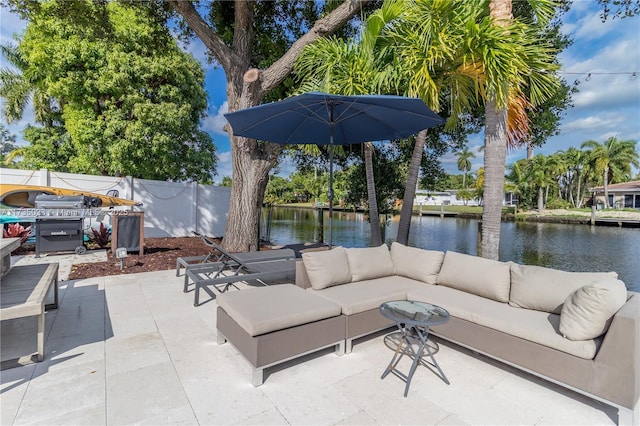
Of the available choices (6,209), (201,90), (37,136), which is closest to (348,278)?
(6,209)

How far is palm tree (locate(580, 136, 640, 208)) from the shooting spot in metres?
30.8

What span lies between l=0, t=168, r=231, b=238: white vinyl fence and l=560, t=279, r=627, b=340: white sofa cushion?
916cm

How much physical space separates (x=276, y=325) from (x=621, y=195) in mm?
43043

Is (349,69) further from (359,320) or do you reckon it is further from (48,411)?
(48,411)

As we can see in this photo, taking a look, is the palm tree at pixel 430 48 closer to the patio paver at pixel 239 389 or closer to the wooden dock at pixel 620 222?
the patio paver at pixel 239 389

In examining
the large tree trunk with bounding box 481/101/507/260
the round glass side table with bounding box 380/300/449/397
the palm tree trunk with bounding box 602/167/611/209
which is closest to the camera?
the round glass side table with bounding box 380/300/449/397

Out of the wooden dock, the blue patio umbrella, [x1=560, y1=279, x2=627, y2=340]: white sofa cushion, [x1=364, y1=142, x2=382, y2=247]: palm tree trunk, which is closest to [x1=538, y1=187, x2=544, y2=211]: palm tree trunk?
the wooden dock

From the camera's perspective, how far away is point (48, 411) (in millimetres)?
1922

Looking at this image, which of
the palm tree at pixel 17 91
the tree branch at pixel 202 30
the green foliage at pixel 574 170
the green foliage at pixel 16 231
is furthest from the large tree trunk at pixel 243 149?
the green foliage at pixel 574 170

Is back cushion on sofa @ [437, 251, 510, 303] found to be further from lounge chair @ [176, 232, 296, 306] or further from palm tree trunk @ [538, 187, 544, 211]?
palm tree trunk @ [538, 187, 544, 211]

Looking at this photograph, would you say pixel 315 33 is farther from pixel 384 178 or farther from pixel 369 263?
pixel 369 263

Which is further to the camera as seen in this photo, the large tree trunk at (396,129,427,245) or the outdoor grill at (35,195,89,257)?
the outdoor grill at (35,195,89,257)

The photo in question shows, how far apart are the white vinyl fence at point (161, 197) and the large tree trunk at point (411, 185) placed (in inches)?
262

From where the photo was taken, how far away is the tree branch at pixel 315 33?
6105 mm
